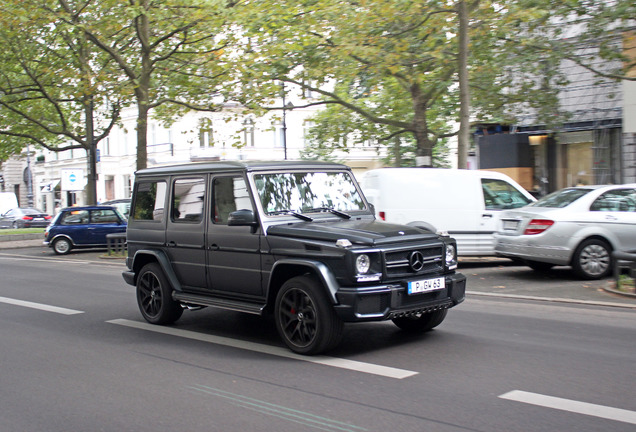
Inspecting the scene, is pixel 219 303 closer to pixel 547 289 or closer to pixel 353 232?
pixel 353 232

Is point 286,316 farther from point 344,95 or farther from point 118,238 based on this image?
point 344,95

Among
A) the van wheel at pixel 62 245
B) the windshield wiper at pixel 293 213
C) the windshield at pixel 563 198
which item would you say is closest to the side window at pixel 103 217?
the van wheel at pixel 62 245

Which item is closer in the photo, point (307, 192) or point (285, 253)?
point (285, 253)

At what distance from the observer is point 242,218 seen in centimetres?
740

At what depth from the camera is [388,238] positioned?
22.7ft

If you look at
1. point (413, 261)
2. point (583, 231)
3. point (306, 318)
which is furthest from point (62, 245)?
point (413, 261)

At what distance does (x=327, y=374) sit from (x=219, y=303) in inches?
81.0

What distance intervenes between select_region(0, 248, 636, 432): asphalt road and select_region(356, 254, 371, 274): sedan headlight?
86cm

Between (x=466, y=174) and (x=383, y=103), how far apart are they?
33.2 feet

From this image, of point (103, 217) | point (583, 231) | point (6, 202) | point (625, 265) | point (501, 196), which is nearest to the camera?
point (625, 265)

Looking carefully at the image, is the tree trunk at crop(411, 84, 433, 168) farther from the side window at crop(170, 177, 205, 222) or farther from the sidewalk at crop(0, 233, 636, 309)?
the side window at crop(170, 177, 205, 222)

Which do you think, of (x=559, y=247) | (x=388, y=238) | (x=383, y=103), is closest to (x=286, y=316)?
(x=388, y=238)

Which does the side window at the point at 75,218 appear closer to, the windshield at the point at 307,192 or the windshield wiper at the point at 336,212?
the windshield at the point at 307,192

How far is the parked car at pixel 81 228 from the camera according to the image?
2497 cm
